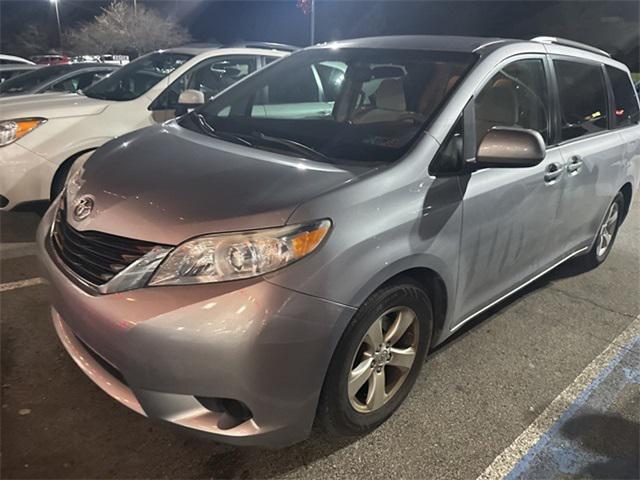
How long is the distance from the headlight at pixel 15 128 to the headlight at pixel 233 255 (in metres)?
3.10

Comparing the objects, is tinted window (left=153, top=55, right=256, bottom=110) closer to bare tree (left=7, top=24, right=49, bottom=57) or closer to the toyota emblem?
the toyota emblem

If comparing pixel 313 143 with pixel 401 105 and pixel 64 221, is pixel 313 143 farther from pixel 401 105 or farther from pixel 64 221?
pixel 64 221

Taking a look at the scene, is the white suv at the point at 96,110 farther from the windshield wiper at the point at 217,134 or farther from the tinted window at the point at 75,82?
the tinted window at the point at 75,82

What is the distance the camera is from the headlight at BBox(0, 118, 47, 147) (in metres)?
4.14

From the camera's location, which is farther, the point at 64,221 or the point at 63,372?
the point at 63,372

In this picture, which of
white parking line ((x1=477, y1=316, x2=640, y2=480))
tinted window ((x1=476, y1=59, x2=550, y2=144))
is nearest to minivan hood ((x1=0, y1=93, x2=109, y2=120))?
tinted window ((x1=476, y1=59, x2=550, y2=144))

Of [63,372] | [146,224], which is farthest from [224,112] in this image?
[63,372]

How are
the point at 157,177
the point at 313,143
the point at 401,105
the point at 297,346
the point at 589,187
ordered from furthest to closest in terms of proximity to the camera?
1. the point at 589,187
2. the point at 401,105
3. the point at 313,143
4. the point at 157,177
5. the point at 297,346

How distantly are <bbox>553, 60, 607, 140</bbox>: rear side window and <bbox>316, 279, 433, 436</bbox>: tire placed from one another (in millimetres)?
1641

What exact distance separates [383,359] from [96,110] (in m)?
3.58

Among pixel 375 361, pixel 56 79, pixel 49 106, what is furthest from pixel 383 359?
pixel 56 79

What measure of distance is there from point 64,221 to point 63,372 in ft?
2.63

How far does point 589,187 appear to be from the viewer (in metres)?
3.48

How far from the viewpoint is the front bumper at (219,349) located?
176 cm
